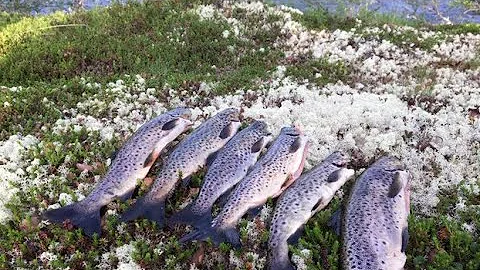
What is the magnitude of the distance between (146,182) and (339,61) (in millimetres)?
7188

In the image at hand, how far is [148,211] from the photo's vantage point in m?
6.15

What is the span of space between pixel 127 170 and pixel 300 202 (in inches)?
94.1

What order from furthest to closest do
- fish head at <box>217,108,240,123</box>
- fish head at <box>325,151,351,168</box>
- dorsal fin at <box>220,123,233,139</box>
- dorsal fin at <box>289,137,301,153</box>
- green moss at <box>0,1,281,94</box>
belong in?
1. green moss at <box>0,1,281,94</box>
2. fish head at <box>217,108,240,123</box>
3. dorsal fin at <box>220,123,233,139</box>
4. dorsal fin at <box>289,137,301,153</box>
5. fish head at <box>325,151,351,168</box>

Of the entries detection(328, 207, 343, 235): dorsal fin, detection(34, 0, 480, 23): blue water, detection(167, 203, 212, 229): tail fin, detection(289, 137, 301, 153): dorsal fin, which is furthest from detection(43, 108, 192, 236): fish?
detection(34, 0, 480, 23): blue water

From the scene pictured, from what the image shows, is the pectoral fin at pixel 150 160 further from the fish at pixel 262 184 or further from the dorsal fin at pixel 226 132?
the fish at pixel 262 184

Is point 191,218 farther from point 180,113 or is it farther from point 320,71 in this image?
point 320,71

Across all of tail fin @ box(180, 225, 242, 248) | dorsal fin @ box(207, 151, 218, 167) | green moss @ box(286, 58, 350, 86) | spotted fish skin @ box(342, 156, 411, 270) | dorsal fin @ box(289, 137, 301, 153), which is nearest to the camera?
spotted fish skin @ box(342, 156, 411, 270)

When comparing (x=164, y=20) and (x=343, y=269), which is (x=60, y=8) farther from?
(x=343, y=269)

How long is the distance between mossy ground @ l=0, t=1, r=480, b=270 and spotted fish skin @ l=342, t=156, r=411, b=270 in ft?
0.82

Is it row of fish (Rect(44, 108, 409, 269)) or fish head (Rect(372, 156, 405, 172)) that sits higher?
fish head (Rect(372, 156, 405, 172))

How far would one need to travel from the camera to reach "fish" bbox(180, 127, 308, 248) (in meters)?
5.64

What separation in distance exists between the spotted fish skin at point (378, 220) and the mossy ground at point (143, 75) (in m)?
0.25

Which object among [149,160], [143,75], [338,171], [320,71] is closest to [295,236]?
[338,171]

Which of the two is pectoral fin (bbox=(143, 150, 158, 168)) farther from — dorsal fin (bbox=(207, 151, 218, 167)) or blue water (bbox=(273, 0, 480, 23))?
blue water (bbox=(273, 0, 480, 23))
